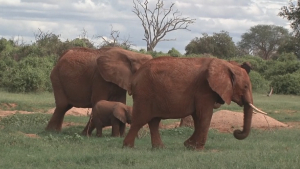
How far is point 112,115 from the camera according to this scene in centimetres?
1375

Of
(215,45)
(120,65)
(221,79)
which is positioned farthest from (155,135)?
(215,45)

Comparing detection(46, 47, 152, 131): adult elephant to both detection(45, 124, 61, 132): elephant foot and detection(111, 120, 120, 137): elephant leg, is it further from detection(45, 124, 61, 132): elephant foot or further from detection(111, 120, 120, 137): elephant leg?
detection(111, 120, 120, 137): elephant leg

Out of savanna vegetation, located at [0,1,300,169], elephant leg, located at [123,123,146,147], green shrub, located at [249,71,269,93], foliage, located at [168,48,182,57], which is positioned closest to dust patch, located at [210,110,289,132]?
savanna vegetation, located at [0,1,300,169]

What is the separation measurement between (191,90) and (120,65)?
11.3 feet

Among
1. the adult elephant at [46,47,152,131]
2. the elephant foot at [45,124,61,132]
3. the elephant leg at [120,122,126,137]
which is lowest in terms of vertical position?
the elephant foot at [45,124,61,132]

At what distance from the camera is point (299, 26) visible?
22109 millimetres

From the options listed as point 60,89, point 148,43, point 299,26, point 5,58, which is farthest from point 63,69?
point 148,43

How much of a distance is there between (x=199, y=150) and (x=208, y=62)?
1.63 m

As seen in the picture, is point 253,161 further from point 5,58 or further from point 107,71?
point 5,58

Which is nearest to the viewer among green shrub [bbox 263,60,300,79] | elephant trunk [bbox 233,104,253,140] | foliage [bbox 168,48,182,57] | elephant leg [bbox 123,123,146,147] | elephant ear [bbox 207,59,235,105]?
elephant ear [bbox 207,59,235,105]

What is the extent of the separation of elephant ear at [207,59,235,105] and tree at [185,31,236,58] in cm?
4455

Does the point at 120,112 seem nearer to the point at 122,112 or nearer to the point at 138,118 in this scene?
the point at 122,112

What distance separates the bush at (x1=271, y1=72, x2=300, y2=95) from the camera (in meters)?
34.2

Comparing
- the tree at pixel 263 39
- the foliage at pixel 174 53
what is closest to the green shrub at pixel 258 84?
the foliage at pixel 174 53
